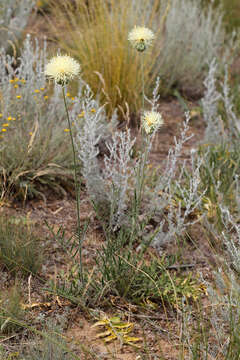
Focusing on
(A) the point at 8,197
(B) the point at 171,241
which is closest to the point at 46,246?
(A) the point at 8,197

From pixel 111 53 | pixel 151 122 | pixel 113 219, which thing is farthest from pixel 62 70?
pixel 111 53

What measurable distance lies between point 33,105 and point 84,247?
1094 millimetres

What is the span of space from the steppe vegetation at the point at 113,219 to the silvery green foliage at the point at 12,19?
0.05 meters

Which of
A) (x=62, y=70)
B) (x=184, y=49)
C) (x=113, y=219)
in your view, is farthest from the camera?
(x=184, y=49)

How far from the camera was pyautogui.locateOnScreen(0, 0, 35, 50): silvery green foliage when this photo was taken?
4.15 metres

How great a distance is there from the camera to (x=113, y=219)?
8.28 feet

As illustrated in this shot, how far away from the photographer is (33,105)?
122 inches

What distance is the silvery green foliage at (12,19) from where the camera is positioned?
13.6 ft

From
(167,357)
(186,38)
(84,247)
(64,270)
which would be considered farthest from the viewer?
(186,38)

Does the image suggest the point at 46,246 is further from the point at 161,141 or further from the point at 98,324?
the point at 161,141

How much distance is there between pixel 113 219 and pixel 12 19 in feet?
9.08

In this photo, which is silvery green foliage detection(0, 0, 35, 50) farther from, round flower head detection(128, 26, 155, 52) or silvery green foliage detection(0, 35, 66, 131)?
round flower head detection(128, 26, 155, 52)

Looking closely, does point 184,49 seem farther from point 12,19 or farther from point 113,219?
point 113,219

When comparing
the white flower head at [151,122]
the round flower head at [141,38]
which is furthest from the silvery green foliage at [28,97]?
the white flower head at [151,122]
